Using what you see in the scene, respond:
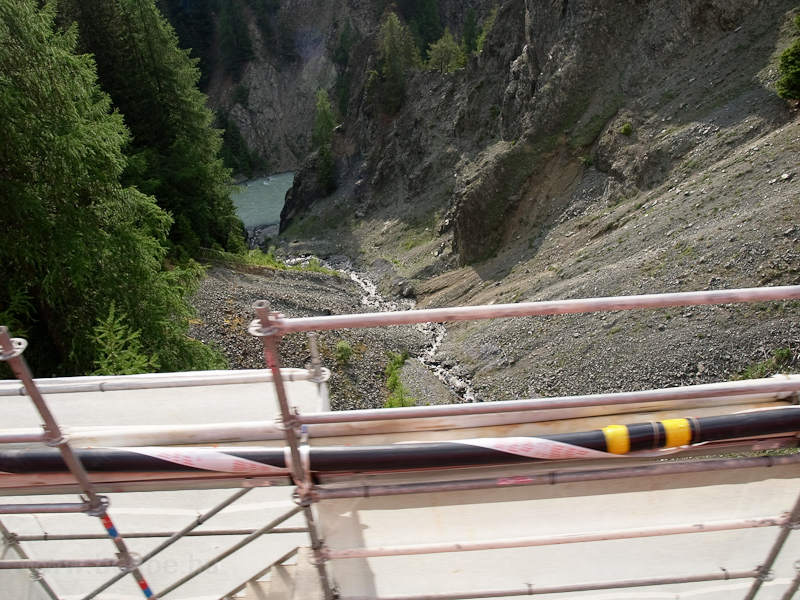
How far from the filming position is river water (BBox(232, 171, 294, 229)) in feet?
170

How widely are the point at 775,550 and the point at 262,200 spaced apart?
6044 centimetres

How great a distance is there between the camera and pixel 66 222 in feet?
31.7

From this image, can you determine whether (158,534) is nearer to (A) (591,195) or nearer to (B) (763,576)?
(B) (763,576)

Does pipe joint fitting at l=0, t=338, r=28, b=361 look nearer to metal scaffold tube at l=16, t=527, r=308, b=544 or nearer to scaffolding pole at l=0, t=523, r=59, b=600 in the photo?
metal scaffold tube at l=16, t=527, r=308, b=544

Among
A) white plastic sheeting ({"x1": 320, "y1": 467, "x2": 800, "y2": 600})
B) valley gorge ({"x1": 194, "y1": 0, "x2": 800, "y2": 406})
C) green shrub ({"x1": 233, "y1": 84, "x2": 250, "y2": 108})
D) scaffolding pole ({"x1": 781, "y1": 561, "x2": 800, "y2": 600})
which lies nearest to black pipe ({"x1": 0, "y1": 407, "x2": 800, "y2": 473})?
white plastic sheeting ({"x1": 320, "y1": 467, "x2": 800, "y2": 600})

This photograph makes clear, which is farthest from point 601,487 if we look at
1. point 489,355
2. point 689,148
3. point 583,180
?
point 583,180

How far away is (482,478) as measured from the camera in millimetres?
2471

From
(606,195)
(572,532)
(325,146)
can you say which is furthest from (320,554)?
(325,146)

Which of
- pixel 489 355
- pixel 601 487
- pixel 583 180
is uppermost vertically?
pixel 583 180

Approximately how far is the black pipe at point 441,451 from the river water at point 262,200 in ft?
145

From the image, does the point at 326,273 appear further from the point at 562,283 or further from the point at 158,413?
the point at 158,413

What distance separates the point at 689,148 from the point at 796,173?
5.49 meters

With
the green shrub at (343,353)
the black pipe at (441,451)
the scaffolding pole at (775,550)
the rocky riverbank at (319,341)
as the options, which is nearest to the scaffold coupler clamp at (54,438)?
the black pipe at (441,451)

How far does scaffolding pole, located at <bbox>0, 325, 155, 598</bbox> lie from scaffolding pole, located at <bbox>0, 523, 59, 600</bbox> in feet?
3.46
